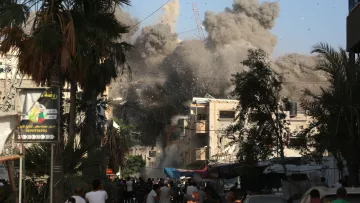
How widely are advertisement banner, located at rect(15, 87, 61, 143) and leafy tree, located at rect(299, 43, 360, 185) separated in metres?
7.40

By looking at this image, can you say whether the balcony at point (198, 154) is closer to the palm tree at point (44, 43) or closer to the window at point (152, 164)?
the window at point (152, 164)

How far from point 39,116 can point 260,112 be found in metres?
13.3

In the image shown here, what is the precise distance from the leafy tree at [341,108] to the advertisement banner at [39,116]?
7402mm

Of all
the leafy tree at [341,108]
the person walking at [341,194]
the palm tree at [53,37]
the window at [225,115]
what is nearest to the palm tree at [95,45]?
the palm tree at [53,37]

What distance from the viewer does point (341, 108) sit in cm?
1684

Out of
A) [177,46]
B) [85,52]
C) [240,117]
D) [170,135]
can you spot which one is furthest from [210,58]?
[85,52]

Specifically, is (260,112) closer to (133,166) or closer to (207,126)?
(207,126)

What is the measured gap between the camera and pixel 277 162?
2489 centimetres

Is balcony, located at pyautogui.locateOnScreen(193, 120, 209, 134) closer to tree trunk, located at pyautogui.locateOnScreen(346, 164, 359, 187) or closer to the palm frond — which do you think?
tree trunk, located at pyautogui.locateOnScreen(346, 164, 359, 187)

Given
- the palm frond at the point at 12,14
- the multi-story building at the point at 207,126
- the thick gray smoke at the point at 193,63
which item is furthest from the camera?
the thick gray smoke at the point at 193,63

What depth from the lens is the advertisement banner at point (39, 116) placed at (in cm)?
1226

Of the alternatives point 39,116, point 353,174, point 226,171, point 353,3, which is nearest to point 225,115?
point 226,171

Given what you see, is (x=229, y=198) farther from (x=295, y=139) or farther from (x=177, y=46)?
(x=177, y=46)

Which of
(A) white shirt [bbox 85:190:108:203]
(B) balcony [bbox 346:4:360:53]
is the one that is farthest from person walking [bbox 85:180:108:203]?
(B) balcony [bbox 346:4:360:53]
